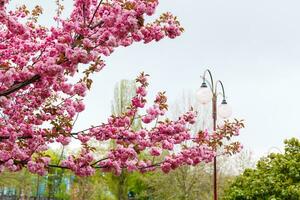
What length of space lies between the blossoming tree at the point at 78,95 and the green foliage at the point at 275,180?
4.14 m

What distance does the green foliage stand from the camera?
1228cm

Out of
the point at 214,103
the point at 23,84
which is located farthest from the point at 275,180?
the point at 23,84

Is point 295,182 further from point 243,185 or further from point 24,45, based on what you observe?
point 24,45

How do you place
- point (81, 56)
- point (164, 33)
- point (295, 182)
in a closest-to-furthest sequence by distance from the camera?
point (81, 56), point (164, 33), point (295, 182)

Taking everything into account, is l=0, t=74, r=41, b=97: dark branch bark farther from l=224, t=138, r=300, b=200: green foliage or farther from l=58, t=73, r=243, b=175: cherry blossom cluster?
l=224, t=138, r=300, b=200: green foliage

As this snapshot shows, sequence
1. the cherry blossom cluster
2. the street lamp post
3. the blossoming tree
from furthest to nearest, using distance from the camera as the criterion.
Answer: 1. the street lamp post
2. the cherry blossom cluster
3. the blossoming tree

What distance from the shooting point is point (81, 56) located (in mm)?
4590

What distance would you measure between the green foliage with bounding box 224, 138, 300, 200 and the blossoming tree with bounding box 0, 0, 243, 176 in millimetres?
4136

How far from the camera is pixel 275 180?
492 inches

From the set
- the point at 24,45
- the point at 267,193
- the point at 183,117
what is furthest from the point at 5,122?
the point at 267,193

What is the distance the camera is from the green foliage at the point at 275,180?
1228cm

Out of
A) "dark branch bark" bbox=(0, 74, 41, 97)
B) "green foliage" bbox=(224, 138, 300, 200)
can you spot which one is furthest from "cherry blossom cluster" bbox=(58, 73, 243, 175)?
"green foliage" bbox=(224, 138, 300, 200)

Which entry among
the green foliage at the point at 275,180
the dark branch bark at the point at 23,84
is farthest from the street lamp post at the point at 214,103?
the dark branch bark at the point at 23,84

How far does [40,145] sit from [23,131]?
0.29 m
